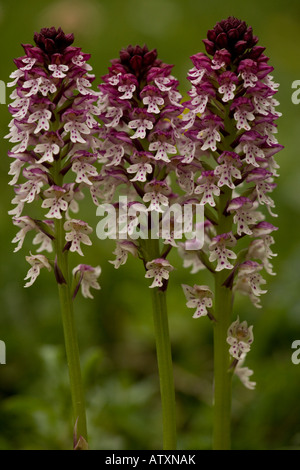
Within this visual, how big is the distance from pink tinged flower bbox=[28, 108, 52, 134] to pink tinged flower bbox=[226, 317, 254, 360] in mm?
1257

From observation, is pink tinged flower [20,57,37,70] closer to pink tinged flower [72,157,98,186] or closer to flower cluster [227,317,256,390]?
pink tinged flower [72,157,98,186]

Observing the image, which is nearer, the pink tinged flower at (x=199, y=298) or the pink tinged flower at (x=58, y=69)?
the pink tinged flower at (x=58, y=69)

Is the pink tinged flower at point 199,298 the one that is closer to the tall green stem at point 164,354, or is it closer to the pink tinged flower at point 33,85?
the tall green stem at point 164,354

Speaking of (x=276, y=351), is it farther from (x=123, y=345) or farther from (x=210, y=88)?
(x=210, y=88)

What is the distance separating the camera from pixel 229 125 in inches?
119

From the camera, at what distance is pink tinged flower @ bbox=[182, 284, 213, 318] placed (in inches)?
122

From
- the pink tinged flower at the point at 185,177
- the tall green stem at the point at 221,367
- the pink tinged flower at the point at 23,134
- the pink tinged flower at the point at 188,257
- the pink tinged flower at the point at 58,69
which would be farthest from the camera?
the pink tinged flower at the point at 188,257

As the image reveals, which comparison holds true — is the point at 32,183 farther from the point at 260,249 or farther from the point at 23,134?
the point at 260,249

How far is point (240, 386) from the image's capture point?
447cm

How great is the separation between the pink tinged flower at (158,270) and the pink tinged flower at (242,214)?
1.22ft

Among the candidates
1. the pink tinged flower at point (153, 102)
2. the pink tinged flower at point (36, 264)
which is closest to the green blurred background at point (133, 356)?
the pink tinged flower at point (36, 264)

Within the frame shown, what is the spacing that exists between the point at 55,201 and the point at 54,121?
36 cm

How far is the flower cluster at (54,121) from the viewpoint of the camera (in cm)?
292
